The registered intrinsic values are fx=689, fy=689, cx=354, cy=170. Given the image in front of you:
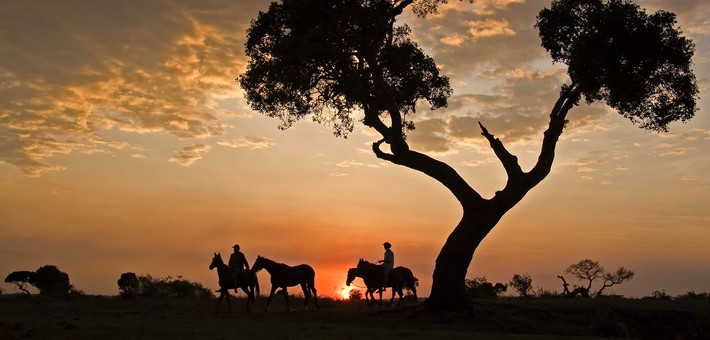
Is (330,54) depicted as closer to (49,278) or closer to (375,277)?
(375,277)

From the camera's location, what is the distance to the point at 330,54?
28828mm

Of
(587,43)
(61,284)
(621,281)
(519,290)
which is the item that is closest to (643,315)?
(587,43)

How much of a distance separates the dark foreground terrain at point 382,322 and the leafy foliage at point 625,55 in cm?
925

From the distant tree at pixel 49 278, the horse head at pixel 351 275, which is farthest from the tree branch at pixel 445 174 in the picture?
the distant tree at pixel 49 278

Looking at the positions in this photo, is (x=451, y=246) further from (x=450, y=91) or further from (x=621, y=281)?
(x=621, y=281)

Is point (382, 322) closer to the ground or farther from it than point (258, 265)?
closer to the ground

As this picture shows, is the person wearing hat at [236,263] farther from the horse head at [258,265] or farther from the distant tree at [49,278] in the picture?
the distant tree at [49,278]

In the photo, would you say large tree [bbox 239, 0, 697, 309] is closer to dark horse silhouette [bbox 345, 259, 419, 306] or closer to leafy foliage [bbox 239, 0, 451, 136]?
leafy foliage [bbox 239, 0, 451, 136]

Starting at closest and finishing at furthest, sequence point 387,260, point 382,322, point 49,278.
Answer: point 382,322 → point 387,260 → point 49,278

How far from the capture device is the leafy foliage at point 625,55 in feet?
95.2

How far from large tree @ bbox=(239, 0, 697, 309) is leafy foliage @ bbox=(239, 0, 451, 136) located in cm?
5

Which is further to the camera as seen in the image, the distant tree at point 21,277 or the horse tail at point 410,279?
the distant tree at point 21,277

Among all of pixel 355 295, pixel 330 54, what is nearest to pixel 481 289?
pixel 355 295

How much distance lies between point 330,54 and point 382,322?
11186 millimetres
